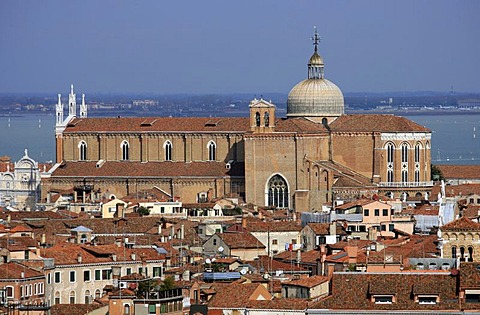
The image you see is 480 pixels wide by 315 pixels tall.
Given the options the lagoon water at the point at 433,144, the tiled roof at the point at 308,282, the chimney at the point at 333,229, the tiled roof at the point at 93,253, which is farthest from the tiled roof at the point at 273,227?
the lagoon water at the point at 433,144

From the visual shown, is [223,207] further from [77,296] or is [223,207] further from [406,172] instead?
[77,296]

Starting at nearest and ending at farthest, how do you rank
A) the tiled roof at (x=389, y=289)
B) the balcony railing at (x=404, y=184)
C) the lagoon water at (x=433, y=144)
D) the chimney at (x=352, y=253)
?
1. the tiled roof at (x=389, y=289)
2. the chimney at (x=352, y=253)
3. the balcony railing at (x=404, y=184)
4. the lagoon water at (x=433, y=144)

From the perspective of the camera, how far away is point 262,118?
225ft

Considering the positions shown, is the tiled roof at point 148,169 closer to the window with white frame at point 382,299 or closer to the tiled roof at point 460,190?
the tiled roof at point 460,190

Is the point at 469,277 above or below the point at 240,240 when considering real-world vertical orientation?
above

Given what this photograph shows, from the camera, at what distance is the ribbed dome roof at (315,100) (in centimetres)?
7294

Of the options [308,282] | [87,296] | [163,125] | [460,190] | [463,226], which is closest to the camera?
[308,282]

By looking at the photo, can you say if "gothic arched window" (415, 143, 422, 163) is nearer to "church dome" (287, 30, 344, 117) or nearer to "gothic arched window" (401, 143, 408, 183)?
"gothic arched window" (401, 143, 408, 183)

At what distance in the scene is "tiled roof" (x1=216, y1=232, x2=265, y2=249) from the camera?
139 feet

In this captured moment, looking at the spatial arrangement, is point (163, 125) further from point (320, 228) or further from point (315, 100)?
point (320, 228)

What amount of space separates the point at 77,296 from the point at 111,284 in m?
0.62

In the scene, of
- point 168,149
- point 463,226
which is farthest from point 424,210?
point 168,149

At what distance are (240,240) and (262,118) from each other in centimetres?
2575

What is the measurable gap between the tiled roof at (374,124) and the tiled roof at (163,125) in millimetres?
3175
